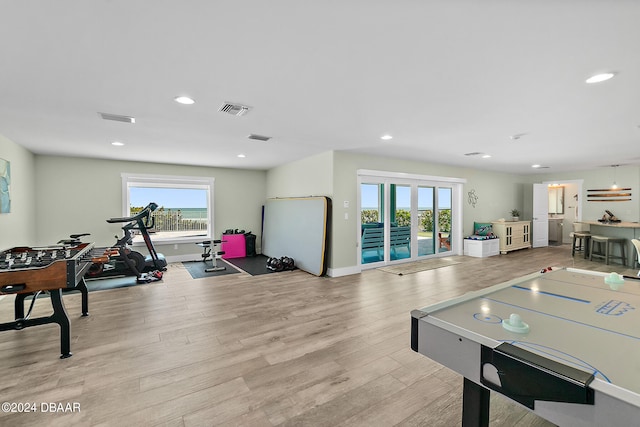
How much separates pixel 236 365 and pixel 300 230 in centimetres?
380

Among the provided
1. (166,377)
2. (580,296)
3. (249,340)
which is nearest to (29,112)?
(166,377)

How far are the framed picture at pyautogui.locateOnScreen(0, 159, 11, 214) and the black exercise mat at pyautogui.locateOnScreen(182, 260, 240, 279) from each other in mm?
2762

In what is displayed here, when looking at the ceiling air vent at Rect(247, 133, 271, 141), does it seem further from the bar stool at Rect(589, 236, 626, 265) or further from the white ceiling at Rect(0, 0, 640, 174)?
the bar stool at Rect(589, 236, 626, 265)

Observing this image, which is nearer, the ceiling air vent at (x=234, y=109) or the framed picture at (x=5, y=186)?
the ceiling air vent at (x=234, y=109)

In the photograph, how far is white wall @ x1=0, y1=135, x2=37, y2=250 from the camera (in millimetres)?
4105

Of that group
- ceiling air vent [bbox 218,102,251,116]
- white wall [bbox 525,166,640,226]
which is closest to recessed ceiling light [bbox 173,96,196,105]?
ceiling air vent [bbox 218,102,251,116]

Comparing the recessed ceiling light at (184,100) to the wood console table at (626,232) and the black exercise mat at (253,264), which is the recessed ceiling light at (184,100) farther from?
the wood console table at (626,232)

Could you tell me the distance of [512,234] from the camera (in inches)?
325

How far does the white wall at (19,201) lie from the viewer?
4.11 metres

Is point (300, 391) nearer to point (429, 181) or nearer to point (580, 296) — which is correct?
point (580, 296)

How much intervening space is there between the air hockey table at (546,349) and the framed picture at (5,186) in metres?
5.45

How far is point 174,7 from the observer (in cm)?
151

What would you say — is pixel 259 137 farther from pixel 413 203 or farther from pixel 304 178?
pixel 413 203

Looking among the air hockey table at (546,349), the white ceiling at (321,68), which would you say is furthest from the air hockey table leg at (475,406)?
the white ceiling at (321,68)
